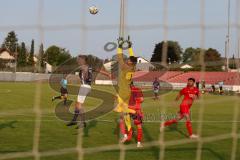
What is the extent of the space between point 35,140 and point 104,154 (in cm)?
190

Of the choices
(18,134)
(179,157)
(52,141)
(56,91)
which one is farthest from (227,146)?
(56,91)

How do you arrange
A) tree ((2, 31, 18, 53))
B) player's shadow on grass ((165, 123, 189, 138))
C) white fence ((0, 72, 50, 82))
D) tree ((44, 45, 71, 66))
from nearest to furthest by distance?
tree ((2, 31, 18, 53)), tree ((44, 45, 71, 66)), white fence ((0, 72, 50, 82)), player's shadow on grass ((165, 123, 189, 138))

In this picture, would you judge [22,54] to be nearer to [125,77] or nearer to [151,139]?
[125,77]

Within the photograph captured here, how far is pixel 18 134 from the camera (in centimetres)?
905

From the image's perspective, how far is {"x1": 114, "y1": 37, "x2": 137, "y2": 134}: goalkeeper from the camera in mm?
7410

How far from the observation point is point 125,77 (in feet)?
26.5

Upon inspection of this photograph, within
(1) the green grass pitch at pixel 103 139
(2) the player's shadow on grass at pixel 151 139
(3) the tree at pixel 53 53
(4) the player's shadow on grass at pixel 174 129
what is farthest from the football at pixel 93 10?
(4) the player's shadow on grass at pixel 174 129

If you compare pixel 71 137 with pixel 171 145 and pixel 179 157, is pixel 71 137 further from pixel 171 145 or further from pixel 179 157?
pixel 179 157

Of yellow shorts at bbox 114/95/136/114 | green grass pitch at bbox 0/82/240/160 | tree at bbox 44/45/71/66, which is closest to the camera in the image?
tree at bbox 44/45/71/66

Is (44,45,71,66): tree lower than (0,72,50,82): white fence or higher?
higher

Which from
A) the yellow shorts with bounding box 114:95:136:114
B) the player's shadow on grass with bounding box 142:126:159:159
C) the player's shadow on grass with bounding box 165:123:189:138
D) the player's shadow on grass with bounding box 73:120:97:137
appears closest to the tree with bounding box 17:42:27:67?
the yellow shorts with bounding box 114:95:136:114

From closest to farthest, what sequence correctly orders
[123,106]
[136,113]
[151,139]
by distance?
[123,106] < [136,113] < [151,139]

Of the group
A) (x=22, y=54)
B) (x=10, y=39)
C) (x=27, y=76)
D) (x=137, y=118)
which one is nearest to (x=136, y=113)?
(x=137, y=118)

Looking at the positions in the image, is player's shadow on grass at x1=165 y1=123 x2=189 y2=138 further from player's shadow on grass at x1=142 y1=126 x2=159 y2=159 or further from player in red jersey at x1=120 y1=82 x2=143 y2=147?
player in red jersey at x1=120 y1=82 x2=143 y2=147
